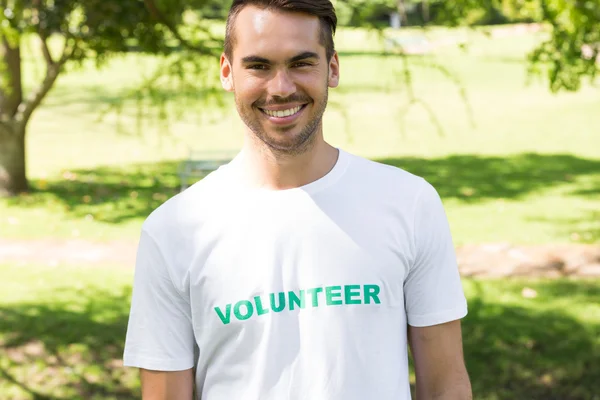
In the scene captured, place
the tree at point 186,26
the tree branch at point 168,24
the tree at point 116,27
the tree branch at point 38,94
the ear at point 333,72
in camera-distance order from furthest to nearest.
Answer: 1. the tree branch at point 38,94
2. the tree at point 116,27
3. the tree branch at point 168,24
4. the tree at point 186,26
5. the ear at point 333,72

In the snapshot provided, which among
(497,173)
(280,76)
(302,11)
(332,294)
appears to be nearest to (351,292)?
(332,294)

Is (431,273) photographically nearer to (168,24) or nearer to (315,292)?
(315,292)

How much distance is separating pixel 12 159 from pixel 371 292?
12805 millimetres

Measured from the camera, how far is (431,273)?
2084mm

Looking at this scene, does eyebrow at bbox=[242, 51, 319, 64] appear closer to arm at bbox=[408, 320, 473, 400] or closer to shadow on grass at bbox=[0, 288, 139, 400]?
arm at bbox=[408, 320, 473, 400]

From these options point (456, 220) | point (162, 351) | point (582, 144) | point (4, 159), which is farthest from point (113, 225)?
point (582, 144)

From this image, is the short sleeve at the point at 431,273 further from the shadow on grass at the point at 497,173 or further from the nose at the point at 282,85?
the shadow on grass at the point at 497,173

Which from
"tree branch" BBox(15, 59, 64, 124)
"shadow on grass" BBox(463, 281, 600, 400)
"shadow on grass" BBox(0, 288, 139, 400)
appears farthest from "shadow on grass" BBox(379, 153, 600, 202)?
"shadow on grass" BBox(0, 288, 139, 400)

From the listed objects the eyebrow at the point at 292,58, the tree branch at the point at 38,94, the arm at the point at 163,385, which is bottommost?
the tree branch at the point at 38,94

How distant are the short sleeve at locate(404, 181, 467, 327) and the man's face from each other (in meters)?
0.33

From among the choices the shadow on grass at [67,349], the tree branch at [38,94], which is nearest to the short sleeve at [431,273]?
the shadow on grass at [67,349]

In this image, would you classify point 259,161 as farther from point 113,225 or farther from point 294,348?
point 113,225

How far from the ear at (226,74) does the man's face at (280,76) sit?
0.10m

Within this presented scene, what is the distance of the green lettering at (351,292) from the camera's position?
1.99 meters
